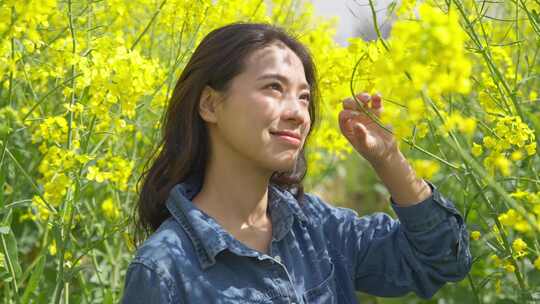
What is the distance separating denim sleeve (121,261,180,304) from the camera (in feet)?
6.13

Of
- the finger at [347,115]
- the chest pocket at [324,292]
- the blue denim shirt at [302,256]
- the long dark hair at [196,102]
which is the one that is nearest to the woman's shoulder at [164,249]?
the blue denim shirt at [302,256]

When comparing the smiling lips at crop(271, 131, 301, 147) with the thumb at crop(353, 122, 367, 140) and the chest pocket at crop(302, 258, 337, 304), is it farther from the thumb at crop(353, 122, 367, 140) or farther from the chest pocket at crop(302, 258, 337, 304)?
the chest pocket at crop(302, 258, 337, 304)

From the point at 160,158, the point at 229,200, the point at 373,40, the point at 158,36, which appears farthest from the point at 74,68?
the point at 158,36

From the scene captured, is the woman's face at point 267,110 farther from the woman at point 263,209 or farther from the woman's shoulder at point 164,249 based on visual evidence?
the woman's shoulder at point 164,249

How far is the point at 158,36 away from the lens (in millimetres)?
3713

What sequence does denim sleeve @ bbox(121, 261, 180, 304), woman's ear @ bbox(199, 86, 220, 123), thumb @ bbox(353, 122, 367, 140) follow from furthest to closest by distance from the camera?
woman's ear @ bbox(199, 86, 220, 123) → thumb @ bbox(353, 122, 367, 140) → denim sleeve @ bbox(121, 261, 180, 304)

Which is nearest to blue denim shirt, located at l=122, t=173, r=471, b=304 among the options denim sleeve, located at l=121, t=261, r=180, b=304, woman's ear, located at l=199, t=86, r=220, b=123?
denim sleeve, located at l=121, t=261, r=180, b=304

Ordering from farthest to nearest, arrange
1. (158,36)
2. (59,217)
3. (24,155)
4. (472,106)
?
(158,36), (24,155), (472,106), (59,217)

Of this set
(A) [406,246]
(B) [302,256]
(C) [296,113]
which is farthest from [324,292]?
(C) [296,113]

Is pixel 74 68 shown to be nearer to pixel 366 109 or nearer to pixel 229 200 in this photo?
pixel 229 200

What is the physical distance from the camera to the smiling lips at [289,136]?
6.37ft

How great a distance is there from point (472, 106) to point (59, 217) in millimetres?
1138

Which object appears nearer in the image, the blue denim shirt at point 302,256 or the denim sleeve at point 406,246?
the blue denim shirt at point 302,256

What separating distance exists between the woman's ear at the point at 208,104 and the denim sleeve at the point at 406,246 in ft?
1.25
